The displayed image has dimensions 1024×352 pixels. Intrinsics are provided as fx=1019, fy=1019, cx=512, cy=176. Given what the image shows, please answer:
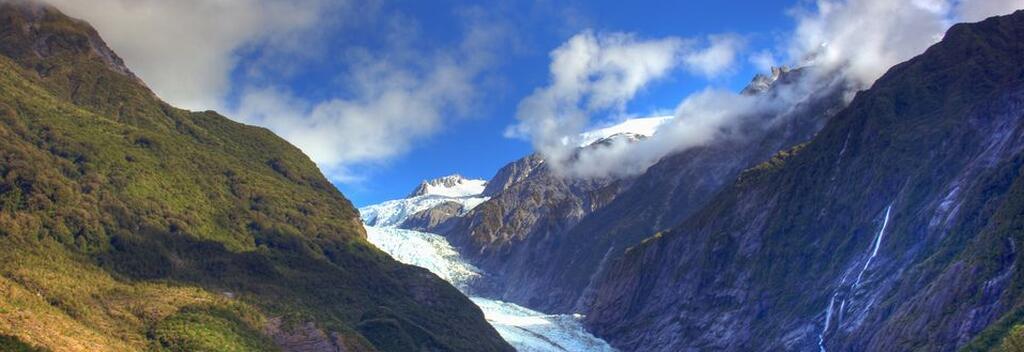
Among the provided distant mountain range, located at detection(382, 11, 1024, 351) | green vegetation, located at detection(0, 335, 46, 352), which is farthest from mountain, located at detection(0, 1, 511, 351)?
distant mountain range, located at detection(382, 11, 1024, 351)

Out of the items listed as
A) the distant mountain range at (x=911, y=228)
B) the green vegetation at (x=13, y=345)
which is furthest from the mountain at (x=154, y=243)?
the distant mountain range at (x=911, y=228)

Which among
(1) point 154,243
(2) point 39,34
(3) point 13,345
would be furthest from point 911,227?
(2) point 39,34

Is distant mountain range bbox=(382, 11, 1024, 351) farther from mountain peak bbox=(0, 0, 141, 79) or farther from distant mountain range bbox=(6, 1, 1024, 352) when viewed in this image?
mountain peak bbox=(0, 0, 141, 79)

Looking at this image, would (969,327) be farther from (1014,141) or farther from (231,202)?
(231,202)

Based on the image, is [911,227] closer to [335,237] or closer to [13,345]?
[335,237]

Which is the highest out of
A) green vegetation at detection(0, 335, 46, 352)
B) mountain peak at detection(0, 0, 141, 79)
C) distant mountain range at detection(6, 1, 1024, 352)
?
mountain peak at detection(0, 0, 141, 79)

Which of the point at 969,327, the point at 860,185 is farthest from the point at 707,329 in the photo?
the point at 969,327
